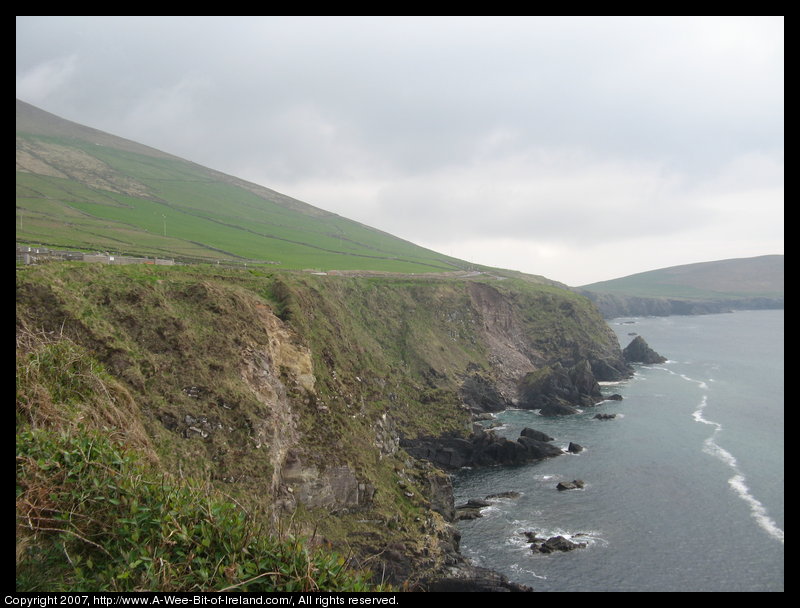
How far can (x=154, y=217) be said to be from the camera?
5084 inches

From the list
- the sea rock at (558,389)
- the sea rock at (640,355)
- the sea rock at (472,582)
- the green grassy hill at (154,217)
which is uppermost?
the green grassy hill at (154,217)

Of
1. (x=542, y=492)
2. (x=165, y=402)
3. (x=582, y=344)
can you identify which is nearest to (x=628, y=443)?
(x=542, y=492)

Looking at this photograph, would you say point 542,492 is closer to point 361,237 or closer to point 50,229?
point 50,229

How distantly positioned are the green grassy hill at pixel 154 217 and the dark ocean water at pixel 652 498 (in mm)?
62923

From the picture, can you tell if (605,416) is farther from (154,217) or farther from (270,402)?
(154,217)

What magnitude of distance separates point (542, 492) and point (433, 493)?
12.3 m

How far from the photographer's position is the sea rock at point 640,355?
113312mm

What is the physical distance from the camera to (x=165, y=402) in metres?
27.8

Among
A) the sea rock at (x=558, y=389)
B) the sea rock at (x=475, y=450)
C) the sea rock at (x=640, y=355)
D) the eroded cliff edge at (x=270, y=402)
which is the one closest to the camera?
the eroded cliff edge at (x=270, y=402)

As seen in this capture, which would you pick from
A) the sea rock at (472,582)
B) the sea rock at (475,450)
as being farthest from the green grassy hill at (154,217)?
the sea rock at (472,582)

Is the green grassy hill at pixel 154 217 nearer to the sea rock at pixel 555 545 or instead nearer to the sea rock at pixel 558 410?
the sea rock at pixel 558 410

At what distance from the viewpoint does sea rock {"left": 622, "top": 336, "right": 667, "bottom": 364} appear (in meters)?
113

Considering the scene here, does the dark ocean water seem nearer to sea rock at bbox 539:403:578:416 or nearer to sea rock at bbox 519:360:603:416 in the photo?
sea rock at bbox 539:403:578:416

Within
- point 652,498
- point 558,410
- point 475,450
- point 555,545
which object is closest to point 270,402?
point 555,545
